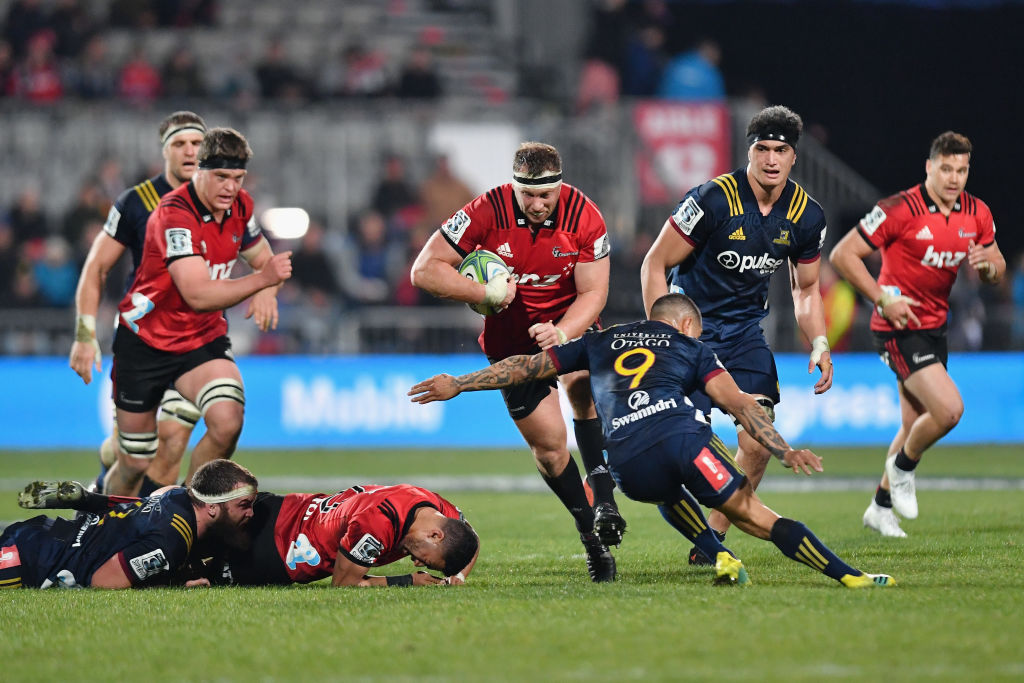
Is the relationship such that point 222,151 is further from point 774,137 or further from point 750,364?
point 750,364

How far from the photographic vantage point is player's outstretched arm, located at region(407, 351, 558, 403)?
7.05 metres

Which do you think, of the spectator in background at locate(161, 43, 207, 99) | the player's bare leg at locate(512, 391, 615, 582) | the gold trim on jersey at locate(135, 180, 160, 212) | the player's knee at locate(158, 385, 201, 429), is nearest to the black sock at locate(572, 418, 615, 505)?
the player's bare leg at locate(512, 391, 615, 582)

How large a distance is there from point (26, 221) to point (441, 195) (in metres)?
5.73

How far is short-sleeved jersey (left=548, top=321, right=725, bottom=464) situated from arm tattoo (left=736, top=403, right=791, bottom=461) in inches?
8.4

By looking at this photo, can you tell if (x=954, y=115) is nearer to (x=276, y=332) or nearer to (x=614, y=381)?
(x=276, y=332)

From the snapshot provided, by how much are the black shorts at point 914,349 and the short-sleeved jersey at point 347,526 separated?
4.21 metres

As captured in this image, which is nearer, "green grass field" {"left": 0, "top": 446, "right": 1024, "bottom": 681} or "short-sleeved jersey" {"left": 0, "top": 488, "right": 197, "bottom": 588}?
"green grass field" {"left": 0, "top": 446, "right": 1024, "bottom": 681}

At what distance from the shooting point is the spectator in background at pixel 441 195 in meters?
19.4

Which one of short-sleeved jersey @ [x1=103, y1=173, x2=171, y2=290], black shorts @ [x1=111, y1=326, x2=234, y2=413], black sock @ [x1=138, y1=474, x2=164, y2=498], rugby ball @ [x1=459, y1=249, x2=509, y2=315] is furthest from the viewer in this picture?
short-sleeved jersey @ [x1=103, y1=173, x2=171, y2=290]

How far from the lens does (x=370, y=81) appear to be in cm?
2142

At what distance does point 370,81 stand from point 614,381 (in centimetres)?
1534

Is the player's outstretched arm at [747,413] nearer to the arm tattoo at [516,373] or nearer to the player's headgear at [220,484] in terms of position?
the arm tattoo at [516,373]

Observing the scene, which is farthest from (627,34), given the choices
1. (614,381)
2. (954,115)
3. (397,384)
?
(614,381)

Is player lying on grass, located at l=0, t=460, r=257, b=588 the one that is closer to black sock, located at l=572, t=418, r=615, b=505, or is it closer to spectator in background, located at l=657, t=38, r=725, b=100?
black sock, located at l=572, t=418, r=615, b=505
